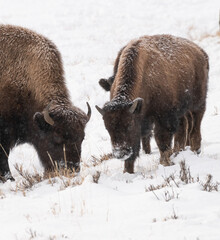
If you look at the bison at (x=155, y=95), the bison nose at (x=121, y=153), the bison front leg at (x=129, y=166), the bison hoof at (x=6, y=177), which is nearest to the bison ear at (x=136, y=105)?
the bison at (x=155, y=95)

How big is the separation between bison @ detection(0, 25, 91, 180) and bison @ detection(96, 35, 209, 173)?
573 millimetres

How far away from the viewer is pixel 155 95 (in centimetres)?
672

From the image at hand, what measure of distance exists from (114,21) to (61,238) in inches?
760

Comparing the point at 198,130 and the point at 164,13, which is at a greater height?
the point at 164,13

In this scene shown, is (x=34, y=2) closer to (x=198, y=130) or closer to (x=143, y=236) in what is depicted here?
(x=198, y=130)

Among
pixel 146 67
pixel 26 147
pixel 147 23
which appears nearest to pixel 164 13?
pixel 147 23

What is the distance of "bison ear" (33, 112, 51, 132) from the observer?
583 cm

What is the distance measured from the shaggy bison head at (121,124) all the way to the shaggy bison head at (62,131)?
0.39m

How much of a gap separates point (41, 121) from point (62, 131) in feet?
1.16

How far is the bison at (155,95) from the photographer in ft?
19.2

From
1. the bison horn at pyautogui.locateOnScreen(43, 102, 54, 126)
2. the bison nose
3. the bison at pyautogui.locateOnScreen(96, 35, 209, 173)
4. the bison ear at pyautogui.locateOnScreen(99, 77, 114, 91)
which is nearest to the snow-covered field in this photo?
the bison nose

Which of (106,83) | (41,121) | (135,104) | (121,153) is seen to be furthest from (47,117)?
(106,83)

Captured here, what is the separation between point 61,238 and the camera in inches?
125

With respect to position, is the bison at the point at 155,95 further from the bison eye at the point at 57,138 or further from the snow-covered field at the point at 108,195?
the bison eye at the point at 57,138
